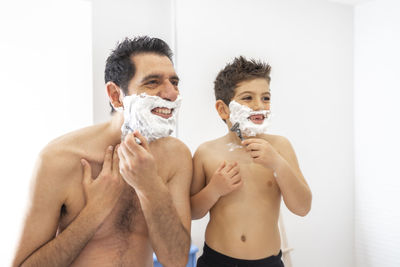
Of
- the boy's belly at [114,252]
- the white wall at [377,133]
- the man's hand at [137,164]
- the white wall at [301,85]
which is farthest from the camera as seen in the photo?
the white wall at [377,133]

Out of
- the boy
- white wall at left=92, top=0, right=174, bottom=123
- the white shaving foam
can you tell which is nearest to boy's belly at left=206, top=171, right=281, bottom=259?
the boy

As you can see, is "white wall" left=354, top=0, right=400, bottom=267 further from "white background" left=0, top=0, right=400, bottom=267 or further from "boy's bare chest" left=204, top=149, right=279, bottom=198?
"boy's bare chest" left=204, top=149, right=279, bottom=198

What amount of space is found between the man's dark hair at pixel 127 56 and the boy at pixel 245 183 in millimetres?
338

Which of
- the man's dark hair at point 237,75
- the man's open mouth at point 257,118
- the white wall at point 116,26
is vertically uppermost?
the white wall at point 116,26

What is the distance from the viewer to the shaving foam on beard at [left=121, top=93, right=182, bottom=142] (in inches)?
35.1

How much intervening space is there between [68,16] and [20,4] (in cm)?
18

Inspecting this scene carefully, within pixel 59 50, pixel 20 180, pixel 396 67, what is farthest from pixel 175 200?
pixel 396 67

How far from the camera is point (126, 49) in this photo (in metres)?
0.98

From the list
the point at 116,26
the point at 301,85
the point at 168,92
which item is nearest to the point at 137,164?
the point at 168,92

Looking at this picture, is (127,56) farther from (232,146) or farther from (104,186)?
(232,146)

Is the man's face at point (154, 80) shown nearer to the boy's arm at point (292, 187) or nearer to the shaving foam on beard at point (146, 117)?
the shaving foam on beard at point (146, 117)

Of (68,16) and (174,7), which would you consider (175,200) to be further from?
(174,7)

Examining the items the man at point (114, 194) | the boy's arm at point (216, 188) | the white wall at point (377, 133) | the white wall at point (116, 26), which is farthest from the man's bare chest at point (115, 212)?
the white wall at point (377, 133)

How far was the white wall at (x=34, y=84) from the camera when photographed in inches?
49.6
